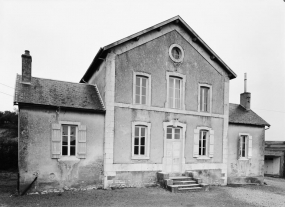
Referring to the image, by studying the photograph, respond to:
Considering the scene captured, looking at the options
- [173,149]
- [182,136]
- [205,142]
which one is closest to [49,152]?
[173,149]

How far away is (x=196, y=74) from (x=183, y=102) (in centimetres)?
198

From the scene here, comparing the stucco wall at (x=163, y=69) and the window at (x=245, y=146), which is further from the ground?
the stucco wall at (x=163, y=69)

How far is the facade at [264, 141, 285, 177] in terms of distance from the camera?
1998 cm

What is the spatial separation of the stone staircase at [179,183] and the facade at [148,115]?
0.44 metres

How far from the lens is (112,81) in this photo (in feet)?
34.3

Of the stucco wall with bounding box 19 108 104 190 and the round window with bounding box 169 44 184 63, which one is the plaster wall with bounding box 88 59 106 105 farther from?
the round window with bounding box 169 44 184 63

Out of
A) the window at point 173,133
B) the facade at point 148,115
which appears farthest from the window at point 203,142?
the window at point 173,133

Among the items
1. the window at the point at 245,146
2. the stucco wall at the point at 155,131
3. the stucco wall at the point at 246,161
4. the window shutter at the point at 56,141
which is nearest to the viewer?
the window shutter at the point at 56,141

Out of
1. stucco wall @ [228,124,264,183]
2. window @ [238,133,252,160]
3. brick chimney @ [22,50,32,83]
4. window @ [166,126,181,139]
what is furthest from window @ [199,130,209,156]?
brick chimney @ [22,50,32,83]

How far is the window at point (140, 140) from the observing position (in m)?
10.7

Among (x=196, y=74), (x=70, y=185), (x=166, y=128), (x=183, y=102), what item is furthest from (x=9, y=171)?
(x=196, y=74)

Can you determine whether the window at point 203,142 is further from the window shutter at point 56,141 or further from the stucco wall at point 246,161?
the window shutter at point 56,141

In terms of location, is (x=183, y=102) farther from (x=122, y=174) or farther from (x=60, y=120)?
(x=60, y=120)

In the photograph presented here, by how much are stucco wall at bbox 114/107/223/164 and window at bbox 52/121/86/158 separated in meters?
1.61
